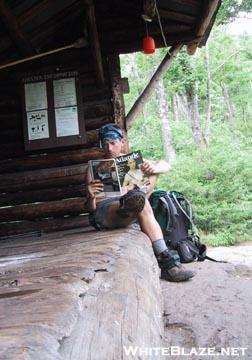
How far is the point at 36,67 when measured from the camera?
582cm

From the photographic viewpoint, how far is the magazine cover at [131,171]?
3.96 metres

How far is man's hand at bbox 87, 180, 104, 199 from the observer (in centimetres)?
408

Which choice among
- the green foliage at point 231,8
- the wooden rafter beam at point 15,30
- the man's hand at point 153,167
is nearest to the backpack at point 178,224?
the man's hand at point 153,167

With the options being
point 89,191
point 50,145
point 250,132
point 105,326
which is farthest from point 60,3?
point 250,132

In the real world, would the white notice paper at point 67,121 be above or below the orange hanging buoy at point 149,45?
below

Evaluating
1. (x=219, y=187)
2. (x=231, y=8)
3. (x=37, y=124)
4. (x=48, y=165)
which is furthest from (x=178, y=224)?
(x=231, y=8)

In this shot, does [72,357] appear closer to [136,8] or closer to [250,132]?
[136,8]

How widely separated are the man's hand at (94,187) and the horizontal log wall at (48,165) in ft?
4.97

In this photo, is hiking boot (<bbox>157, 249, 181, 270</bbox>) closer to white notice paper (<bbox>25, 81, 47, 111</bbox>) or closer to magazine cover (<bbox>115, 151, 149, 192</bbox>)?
magazine cover (<bbox>115, 151, 149, 192</bbox>)

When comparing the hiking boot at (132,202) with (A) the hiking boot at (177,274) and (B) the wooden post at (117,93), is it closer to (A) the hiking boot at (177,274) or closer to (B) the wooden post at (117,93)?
(A) the hiking boot at (177,274)

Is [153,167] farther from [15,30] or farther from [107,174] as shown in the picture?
[15,30]

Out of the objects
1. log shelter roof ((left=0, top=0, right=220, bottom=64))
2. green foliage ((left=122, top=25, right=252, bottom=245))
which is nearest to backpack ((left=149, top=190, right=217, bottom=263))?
log shelter roof ((left=0, top=0, right=220, bottom=64))

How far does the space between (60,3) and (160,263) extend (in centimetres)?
333

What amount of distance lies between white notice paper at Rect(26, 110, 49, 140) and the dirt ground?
2.72m
